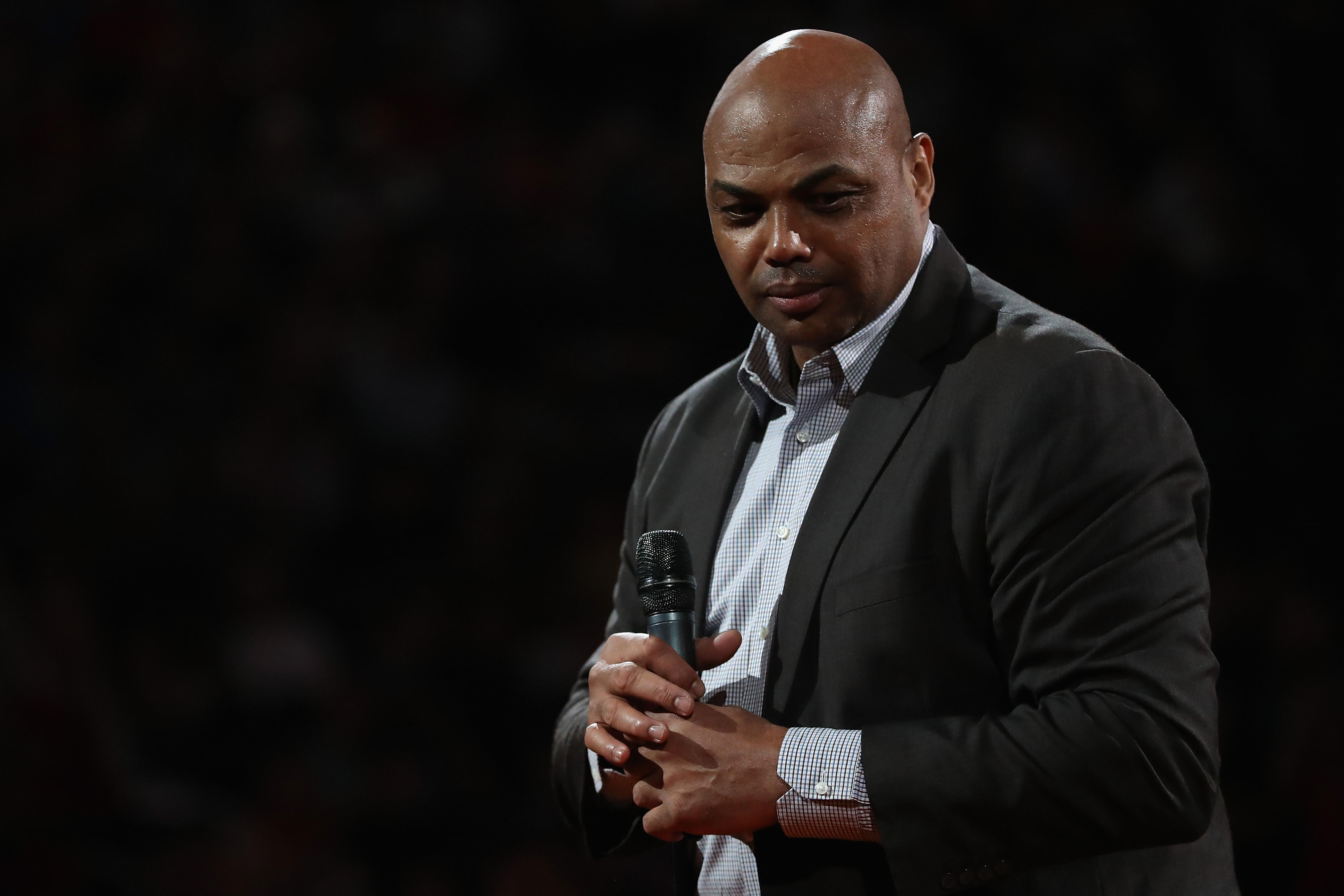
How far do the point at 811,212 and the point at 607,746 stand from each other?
0.60m

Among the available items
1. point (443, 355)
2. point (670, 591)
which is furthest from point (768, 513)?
point (443, 355)

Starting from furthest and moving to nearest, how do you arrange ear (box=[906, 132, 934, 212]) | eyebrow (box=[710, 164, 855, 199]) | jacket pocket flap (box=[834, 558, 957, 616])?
ear (box=[906, 132, 934, 212])
eyebrow (box=[710, 164, 855, 199])
jacket pocket flap (box=[834, 558, 957, 616])

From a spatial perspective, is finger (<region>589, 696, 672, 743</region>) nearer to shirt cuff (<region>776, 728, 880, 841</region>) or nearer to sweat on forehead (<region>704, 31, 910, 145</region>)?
shirt cuff (<region>776, 728, 880, 841</region>)

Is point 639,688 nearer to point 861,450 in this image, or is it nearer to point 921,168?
point 861,450

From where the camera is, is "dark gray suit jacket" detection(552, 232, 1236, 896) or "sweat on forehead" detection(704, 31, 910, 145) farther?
"sweat on forehead" detection(704, 31, 910, 145)

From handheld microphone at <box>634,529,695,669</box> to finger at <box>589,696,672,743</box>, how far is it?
0.25ft

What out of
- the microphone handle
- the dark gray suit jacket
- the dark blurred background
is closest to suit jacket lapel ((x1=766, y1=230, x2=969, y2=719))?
the dark gray suit jacket

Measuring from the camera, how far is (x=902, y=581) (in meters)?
1.40

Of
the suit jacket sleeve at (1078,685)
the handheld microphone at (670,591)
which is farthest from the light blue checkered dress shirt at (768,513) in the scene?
the suit jacket sleeve at (1078,685)

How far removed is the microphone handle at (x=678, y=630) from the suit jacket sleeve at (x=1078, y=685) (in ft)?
0.65

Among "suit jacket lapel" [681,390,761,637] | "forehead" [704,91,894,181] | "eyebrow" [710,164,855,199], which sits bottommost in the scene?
"suit jacket lapel" [681,390,761,637]

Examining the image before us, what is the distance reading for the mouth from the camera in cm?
153

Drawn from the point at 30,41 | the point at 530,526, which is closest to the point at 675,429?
the point at 530,526

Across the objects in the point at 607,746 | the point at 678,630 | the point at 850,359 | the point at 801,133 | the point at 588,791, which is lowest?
the point at 588,791
